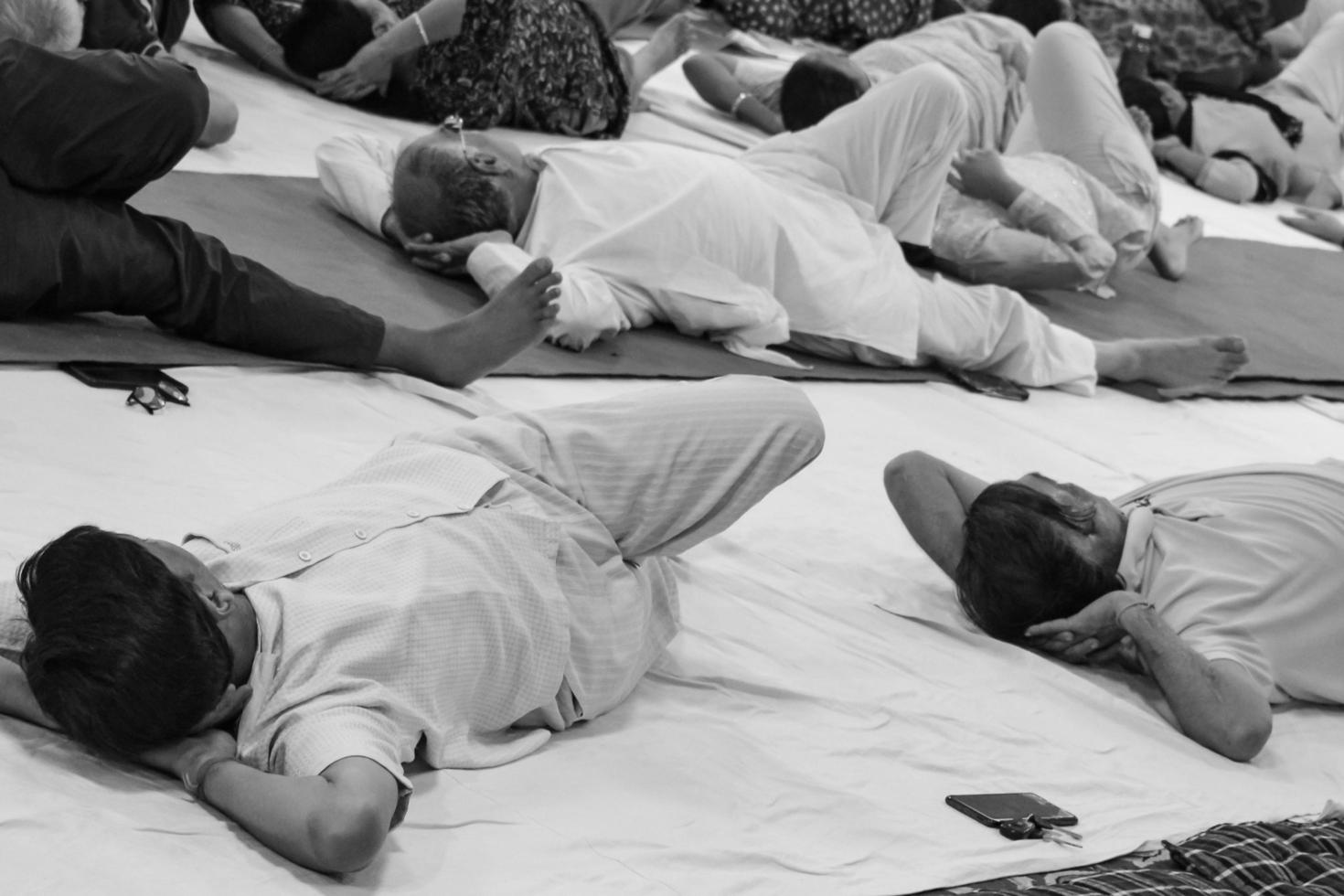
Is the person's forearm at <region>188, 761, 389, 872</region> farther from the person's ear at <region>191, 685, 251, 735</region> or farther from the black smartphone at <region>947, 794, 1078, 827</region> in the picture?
the black smartphone at <region>947, 794, 1078, 827</region>

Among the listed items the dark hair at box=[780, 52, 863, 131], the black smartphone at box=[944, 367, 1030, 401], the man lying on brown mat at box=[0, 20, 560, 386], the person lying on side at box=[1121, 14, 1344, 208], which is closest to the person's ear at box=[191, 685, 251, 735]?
the man lying on brown mat at box=[0, 20, 560, 386]

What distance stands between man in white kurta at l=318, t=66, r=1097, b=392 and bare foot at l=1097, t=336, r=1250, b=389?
3.3 inches

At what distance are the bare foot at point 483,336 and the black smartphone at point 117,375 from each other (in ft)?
1.26

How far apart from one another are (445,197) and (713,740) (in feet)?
5.62

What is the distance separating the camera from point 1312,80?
6.61 meters

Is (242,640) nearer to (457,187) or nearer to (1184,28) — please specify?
(457,187)

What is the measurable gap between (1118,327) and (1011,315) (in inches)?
29.3

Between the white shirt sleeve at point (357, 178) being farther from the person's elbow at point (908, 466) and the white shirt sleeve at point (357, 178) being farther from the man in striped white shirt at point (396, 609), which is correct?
the man in striped white shirt at point (396, 609)

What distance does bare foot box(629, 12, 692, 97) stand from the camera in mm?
4863

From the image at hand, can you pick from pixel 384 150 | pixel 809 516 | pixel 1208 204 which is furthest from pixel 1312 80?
pixel 809 516

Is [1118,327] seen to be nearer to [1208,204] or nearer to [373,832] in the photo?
[1208,204]

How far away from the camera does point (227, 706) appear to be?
4.98ft

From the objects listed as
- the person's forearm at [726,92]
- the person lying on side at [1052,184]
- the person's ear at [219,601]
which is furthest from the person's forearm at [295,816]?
the person's forearm at [726,92]

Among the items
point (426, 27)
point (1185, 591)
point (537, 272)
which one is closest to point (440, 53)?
point (426, 27)
